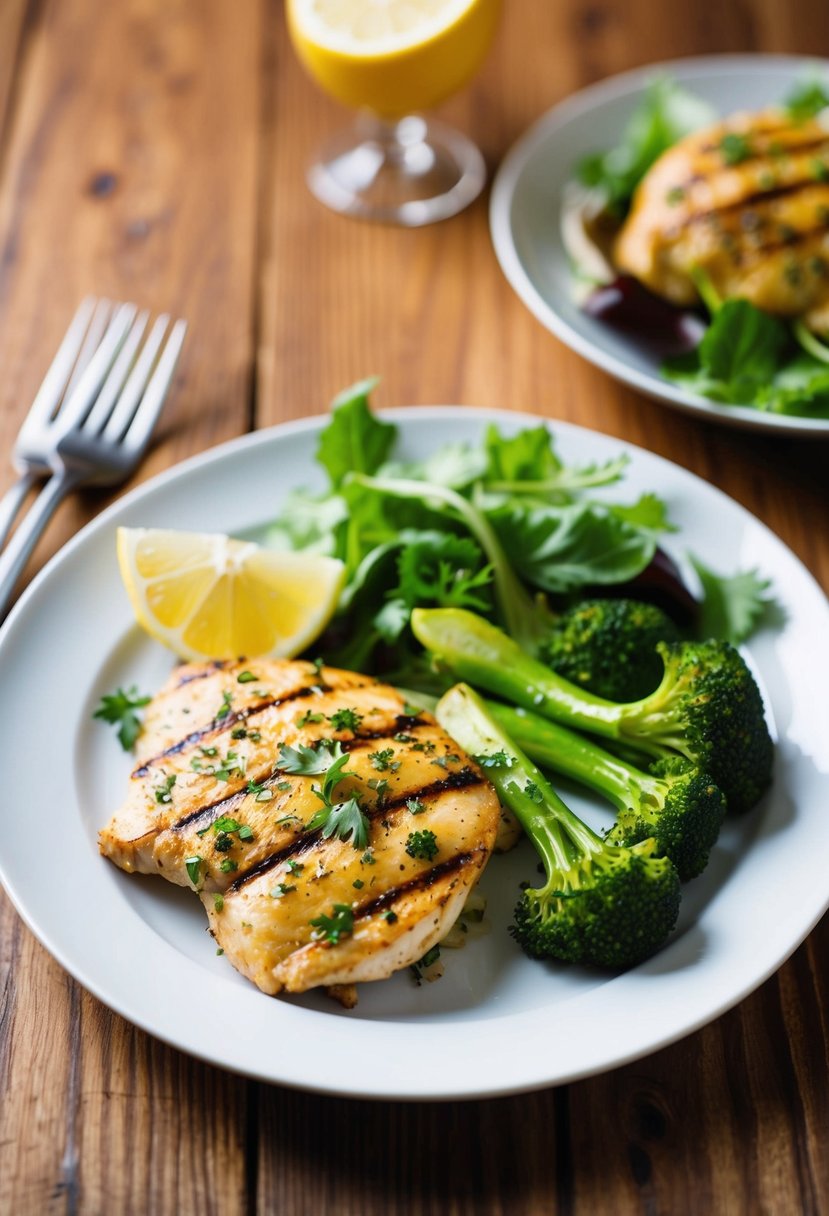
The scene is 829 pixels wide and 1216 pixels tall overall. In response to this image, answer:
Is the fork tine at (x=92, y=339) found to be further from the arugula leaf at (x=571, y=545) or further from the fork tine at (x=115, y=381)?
the arugula leaf at (x=571, y=545)

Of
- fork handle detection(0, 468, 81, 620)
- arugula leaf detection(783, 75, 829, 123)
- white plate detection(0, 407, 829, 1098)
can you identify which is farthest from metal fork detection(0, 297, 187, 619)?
arugula leaf detection(783, 75, 829, 123)

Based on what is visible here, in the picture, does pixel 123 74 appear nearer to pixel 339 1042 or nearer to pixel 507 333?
pixel 507 333

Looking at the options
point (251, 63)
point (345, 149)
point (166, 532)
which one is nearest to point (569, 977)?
point (166, 532)

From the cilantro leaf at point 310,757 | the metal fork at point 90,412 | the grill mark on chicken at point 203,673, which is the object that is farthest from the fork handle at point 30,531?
the cilantro leaf at point 310,757

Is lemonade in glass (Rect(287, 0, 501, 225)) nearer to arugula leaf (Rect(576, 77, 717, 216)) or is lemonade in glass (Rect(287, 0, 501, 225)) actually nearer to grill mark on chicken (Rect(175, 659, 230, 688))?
arugula leaf (Rect(576, 77, 717, 216))

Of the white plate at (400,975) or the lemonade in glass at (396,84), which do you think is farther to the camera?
the lemonade in glass at (396,84)

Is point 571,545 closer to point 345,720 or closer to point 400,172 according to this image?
point 345,720
